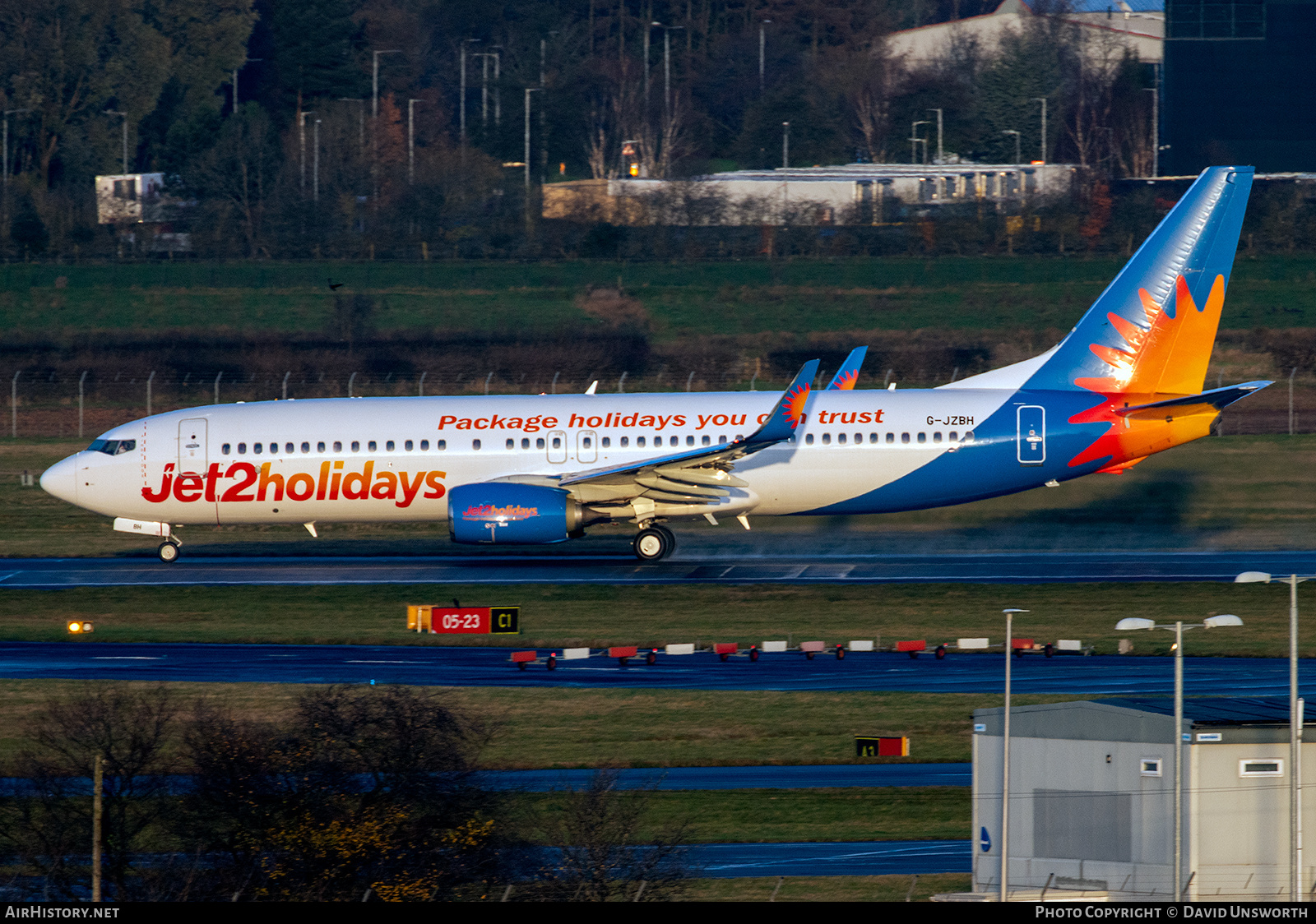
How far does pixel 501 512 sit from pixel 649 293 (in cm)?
4160

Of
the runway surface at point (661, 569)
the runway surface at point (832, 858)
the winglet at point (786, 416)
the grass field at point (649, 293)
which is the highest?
the grass field at point (649, 293)

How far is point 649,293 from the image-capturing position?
8069 centimetres

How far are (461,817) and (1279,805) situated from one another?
1041 centimetres

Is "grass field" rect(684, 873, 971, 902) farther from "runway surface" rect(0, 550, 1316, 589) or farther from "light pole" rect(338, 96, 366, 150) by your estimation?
"light pole" rect(338, 96, 366, 150)

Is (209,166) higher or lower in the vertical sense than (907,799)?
higher

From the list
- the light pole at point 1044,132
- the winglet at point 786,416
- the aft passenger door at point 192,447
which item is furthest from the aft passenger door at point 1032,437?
the light pole at point 1044,132

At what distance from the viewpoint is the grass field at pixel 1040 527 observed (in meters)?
45.2

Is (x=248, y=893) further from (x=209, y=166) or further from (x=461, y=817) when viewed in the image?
(x=209, y=166)

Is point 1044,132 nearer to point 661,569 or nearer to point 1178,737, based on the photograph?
point 661,569

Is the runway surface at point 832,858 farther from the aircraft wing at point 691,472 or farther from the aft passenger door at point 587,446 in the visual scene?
the aft passenger door at point 587,446

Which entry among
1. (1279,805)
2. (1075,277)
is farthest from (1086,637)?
(1075,277)

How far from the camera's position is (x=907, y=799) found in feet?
85.9

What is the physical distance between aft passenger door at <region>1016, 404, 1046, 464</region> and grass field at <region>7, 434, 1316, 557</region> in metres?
4.01

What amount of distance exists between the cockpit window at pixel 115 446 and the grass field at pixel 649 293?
33047 mm
